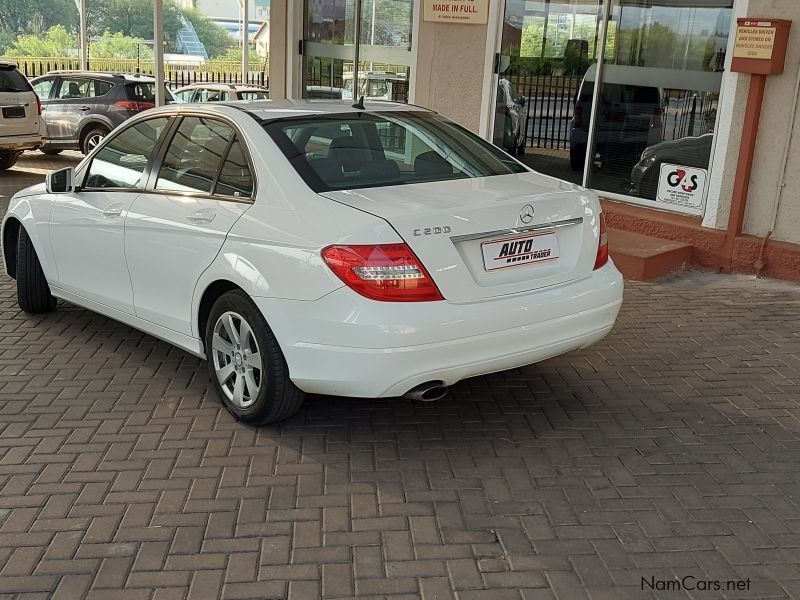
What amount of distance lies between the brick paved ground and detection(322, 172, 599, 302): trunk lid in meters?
0.84

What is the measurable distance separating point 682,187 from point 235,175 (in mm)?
5032

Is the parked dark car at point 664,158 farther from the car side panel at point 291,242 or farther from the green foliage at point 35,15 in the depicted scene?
the green foliage at point 35,15

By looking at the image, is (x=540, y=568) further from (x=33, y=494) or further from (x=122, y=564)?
(x=33, y=494)

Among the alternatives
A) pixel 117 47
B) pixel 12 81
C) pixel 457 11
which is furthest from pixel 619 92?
pixel 117 47

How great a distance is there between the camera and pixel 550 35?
30.5 ft

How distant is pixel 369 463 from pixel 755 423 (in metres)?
2.06

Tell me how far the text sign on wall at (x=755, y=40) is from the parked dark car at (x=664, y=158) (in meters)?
0.84

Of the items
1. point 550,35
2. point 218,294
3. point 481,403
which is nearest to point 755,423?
point 481,403

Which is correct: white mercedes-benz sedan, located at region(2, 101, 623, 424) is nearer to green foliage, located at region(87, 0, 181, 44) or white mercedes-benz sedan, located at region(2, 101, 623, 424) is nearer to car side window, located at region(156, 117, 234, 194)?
car side window, located at region(156, 117, 234, 194)

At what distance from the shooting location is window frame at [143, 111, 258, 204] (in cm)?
452

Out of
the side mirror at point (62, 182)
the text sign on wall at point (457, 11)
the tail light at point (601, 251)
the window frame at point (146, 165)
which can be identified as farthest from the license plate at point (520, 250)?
the text sign on wall at point (457, 11)

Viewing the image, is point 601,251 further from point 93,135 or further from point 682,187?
point 93,135

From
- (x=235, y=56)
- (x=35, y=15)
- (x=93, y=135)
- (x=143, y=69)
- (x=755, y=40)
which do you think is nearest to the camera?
(x=755, y=40)

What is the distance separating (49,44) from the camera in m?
39.1
